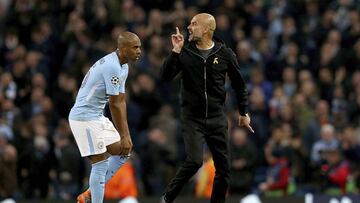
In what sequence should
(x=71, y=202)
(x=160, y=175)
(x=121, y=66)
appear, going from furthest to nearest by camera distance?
(x=160, y=175), (x=71, y=202), (x=121, y=66)

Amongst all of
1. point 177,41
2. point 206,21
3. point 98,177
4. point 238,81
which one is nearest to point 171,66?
point 177,41

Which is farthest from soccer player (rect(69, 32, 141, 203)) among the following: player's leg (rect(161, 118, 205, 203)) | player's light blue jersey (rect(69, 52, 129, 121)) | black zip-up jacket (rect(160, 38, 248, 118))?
player's leg (rect(161, 118, 205, 203))

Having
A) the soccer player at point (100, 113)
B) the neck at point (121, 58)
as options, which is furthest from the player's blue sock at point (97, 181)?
the neck at point (121, 58)

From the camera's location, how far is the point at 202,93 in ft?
43.9

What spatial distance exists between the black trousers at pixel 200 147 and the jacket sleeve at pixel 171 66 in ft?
1.98

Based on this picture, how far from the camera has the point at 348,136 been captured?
19.6 metres

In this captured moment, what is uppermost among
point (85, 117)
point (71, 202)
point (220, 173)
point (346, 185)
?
point (85, 117)

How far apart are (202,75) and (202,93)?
222 mm

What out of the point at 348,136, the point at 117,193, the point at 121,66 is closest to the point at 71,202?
the point at 117,193

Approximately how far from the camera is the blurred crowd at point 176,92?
18.9 metres

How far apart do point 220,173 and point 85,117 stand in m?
1.88

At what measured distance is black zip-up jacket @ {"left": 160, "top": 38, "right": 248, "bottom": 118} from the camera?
13344 millimetres

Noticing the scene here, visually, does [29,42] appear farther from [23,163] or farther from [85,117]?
[85,117]

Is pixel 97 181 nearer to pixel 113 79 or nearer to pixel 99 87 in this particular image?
pixel 99 87
